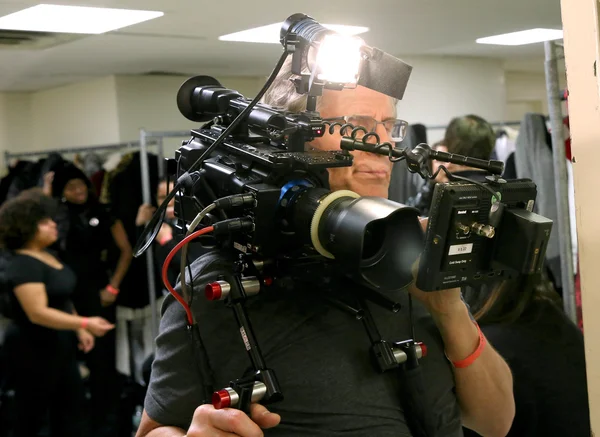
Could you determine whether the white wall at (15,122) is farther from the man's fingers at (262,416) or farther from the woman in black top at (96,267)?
the man's fingers at (262,416)

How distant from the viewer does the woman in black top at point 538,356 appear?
5.26 feet

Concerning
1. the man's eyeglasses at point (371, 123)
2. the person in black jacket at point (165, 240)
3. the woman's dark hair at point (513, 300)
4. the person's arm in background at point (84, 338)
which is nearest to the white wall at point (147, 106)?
the person in black jacket at point (165, 240)

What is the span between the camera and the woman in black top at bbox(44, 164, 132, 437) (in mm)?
→ 3607

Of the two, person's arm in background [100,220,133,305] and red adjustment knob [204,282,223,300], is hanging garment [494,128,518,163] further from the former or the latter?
red adjustment knob [204,282,223,300]

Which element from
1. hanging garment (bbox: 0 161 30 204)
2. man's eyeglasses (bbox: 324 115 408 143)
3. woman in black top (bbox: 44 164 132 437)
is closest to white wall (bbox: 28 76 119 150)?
hanging garment (bbox: 0 161 30 204)

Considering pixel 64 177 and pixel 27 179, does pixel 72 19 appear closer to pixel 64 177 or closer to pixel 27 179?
→ pixel 64 177

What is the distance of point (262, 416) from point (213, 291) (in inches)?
6.8

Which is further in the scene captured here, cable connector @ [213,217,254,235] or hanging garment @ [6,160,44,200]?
hanging garment @ [6,160,44,200]

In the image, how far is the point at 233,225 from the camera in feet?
2.88

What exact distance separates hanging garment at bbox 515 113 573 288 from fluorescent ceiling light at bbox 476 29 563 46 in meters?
0.75

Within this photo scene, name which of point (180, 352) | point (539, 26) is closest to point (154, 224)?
point (180, 352)

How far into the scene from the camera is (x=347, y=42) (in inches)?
37.1

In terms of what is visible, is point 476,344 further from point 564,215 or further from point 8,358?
point 8,358

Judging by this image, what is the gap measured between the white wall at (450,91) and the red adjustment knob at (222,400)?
149 inches
